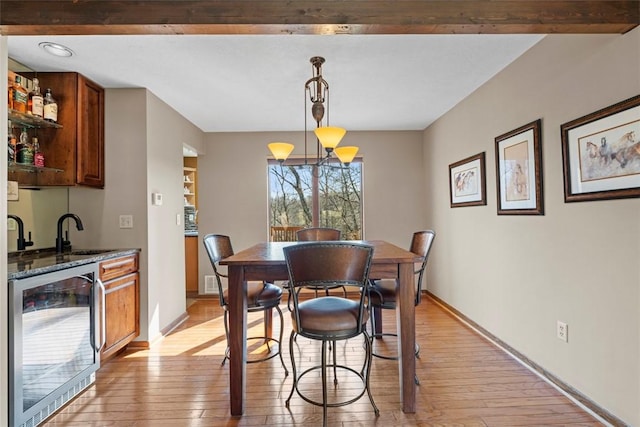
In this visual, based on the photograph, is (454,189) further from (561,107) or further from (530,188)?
(561,107)

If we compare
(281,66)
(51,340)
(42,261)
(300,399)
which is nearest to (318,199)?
(281,66)

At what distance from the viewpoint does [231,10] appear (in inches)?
66.2

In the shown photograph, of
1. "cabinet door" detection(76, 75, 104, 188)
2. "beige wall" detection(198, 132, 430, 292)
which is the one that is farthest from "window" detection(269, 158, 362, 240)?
"cabinet door" detection(76, 75, 104, 188)

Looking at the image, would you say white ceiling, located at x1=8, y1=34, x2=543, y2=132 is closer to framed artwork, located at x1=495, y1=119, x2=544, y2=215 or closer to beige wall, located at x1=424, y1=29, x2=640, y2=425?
beige wall, located at x1=424, y1=29, x2=640, y2=425

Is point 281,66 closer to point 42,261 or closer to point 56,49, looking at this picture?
point 56,49

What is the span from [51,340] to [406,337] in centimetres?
209

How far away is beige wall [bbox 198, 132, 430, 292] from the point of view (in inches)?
184

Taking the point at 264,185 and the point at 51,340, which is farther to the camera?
the point at 264,185

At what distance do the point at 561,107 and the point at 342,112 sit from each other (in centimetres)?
219

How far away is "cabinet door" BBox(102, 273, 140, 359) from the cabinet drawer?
0.05 m

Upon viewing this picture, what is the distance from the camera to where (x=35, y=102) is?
7.98ft

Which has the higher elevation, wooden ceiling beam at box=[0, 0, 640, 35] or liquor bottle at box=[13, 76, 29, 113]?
wooden ceiling beam at box=[0, 0, 640, 35]

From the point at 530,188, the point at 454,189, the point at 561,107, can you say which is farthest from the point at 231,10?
the point at 454,189

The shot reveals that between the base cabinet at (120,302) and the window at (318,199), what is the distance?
7.09ft
